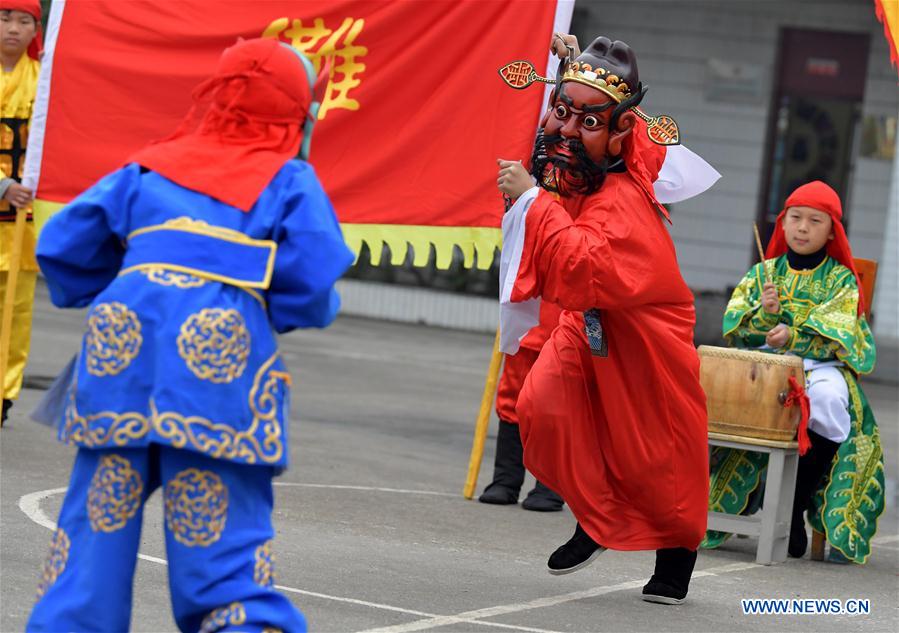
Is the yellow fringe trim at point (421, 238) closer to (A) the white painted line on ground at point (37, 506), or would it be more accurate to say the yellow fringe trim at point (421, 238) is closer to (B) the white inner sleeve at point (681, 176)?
(A) the white painted line on ground at point (37, 506)

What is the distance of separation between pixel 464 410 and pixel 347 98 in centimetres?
453

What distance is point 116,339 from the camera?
3965mm

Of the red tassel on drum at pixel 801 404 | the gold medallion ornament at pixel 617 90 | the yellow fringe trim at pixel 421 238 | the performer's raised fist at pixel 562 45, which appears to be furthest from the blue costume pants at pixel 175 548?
the yellow fringe trim at pixel 421 238

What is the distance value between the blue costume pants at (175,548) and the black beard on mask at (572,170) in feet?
7.26

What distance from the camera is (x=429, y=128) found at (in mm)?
8016

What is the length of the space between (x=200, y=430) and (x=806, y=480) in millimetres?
4308

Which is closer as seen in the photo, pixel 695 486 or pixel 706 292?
pixel 695 486

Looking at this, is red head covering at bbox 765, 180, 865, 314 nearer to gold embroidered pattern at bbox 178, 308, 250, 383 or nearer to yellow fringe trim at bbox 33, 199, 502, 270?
yellow fringe trim at bbox 33, 199, 502, 270

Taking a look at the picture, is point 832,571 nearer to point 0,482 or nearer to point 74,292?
point 0,482

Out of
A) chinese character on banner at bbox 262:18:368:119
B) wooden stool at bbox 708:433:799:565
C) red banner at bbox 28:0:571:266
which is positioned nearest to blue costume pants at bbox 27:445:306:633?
wooden stool at bbox 708:433:799:565

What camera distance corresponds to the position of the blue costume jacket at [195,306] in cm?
392

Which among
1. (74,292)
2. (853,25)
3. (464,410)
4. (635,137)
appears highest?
(853,25)

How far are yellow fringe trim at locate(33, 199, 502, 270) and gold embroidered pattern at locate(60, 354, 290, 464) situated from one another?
12.6 feet

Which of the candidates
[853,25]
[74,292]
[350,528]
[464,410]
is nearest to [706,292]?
[853,25]
